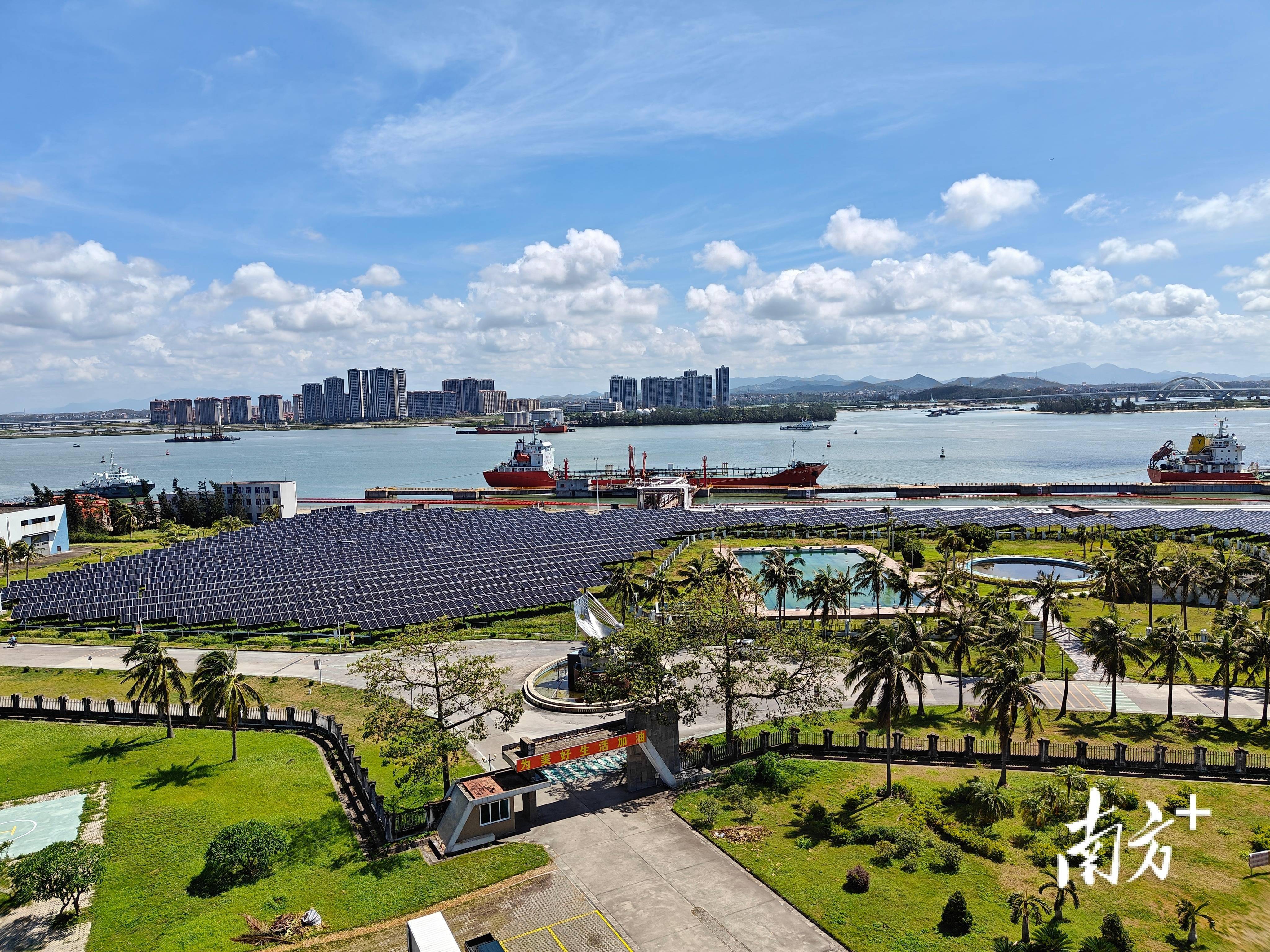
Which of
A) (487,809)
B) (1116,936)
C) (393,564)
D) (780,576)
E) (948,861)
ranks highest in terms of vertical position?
(780,576)

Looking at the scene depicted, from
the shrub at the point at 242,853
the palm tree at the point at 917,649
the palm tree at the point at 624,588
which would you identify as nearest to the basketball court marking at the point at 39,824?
the shrub at the point at 242,853

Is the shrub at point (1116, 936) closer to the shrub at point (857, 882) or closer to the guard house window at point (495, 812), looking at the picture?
the shrub at point (857, 882)

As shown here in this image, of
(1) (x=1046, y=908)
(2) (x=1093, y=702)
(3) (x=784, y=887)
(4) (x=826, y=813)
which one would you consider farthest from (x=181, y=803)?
(2) (x=1093, y=702)

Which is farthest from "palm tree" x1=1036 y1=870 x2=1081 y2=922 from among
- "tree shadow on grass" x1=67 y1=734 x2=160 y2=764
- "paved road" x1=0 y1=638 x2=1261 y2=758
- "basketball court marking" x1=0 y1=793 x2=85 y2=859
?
"tree shadow on grass" x1=67 y1=734 x2=160 y2=764

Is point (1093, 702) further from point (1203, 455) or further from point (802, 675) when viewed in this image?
point (1203, 455)

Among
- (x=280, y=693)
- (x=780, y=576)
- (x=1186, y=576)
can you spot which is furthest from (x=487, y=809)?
(x=1186, y=576)

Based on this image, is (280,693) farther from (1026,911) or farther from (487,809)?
(1026,911)
